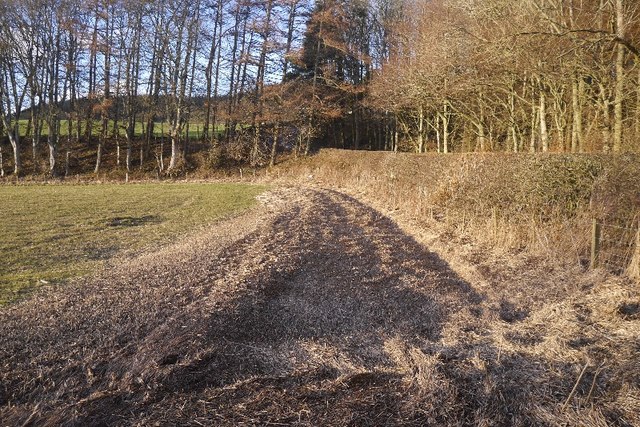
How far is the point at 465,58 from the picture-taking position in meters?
15.1

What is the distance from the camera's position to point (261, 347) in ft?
14.8

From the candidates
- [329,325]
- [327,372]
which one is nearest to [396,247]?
[329,325]

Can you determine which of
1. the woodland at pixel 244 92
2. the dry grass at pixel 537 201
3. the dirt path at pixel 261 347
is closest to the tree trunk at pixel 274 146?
the woodland at pixel 244 92

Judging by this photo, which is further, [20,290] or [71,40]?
[71,40]

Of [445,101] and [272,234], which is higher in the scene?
[445,101]

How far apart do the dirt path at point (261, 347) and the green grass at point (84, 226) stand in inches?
40.2

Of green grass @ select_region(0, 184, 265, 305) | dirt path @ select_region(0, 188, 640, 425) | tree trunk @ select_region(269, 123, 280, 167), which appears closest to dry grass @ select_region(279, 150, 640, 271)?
dirt path @ select_region(0, 188, 640, 425)

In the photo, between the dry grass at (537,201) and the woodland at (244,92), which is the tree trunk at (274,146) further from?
the dry grass at (537,201)

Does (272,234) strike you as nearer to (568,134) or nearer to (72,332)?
(72,332)

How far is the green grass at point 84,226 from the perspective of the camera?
7043 mm

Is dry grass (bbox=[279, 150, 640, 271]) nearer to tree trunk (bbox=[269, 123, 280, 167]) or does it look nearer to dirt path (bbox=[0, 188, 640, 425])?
dirt path (bbox=[0, 188, 640, 425])

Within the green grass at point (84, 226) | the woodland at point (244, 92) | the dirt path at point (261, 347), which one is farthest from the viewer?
the woodland at point (244, 92)

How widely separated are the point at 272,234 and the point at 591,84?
471 inches

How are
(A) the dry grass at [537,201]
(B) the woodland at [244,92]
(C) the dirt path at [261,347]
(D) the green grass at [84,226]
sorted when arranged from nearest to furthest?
(C) the dirt path at [261,347], (D) the green grass at [84,226], (A) the dry grass at [537,201], (B) the woodland at [244,92]
